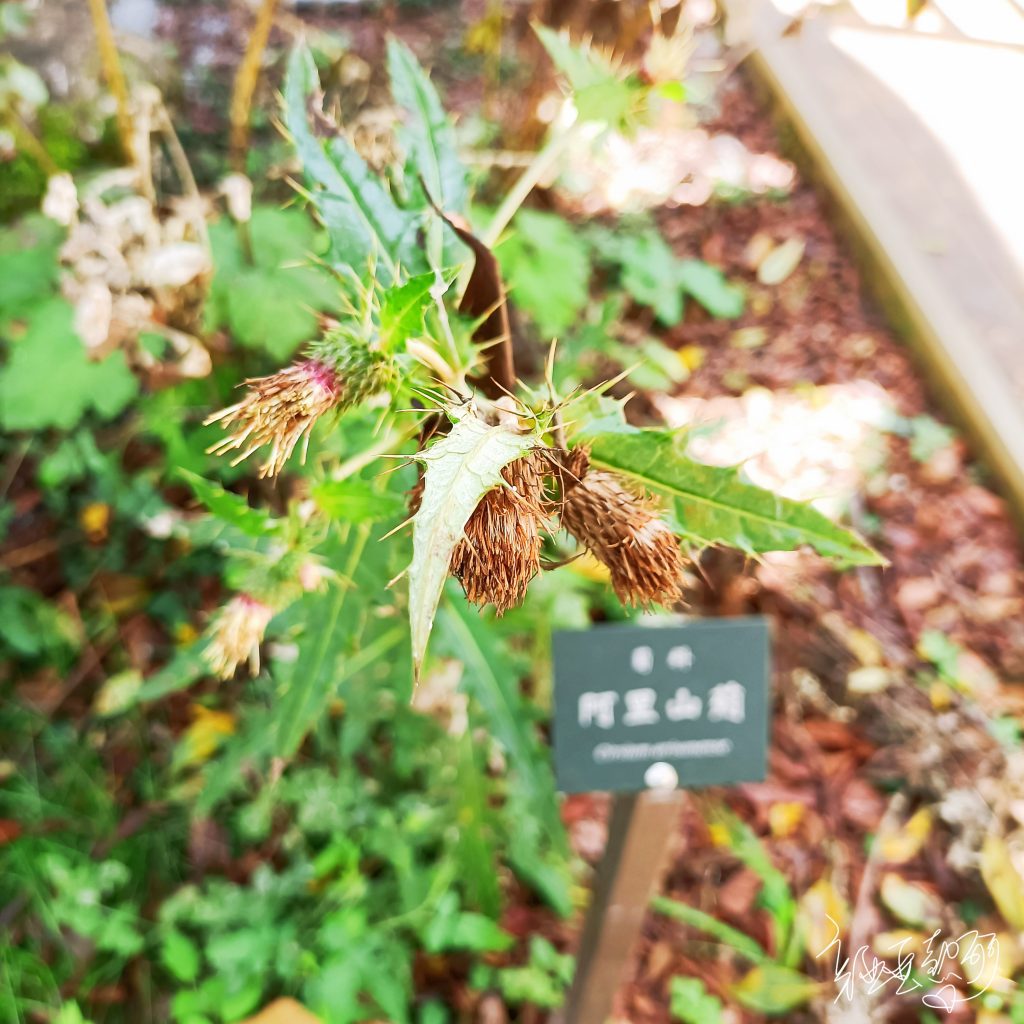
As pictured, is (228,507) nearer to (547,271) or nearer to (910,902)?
(547,271)

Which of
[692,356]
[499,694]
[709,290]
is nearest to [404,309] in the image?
[499,694]

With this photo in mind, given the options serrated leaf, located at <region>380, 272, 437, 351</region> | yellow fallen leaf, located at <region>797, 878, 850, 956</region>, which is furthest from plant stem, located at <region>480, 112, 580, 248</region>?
yellow fallen leaf, located at <region>797, 878, 850, 956</region>

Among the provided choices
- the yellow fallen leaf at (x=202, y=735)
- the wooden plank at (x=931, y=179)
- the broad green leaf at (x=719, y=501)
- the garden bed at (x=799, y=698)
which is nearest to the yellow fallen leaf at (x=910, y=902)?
the garden bed at (x=799, y=698)

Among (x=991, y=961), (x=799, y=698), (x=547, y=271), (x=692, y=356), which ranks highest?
(x=547, y=271)

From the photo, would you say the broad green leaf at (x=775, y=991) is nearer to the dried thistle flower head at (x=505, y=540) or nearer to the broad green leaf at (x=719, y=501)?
the broad green leaf at (x=719, y=501)

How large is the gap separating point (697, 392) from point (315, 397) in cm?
177

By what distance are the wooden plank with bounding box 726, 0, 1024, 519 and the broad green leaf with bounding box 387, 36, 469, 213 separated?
1637 millimetres

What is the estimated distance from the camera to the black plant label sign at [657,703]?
0.94 meters

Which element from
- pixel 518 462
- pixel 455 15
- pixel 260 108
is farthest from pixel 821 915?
pixel 455 15

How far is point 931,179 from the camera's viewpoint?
105 inches

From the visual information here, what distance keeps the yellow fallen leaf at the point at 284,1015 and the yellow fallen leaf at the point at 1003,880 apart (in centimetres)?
119

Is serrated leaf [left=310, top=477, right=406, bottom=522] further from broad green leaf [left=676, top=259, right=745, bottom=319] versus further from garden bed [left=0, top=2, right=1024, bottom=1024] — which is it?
broad green leaf [left=676, top=259, right=745, bottom=319]

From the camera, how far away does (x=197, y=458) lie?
1377 millimetres

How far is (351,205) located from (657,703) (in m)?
0.63
